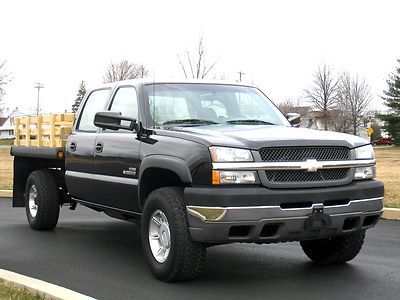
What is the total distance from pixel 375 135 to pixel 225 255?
91.0 m

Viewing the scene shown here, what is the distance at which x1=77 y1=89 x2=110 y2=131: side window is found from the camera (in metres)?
6.66

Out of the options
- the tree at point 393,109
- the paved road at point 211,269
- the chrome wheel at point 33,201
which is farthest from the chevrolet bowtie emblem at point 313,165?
the tree at point 393,109

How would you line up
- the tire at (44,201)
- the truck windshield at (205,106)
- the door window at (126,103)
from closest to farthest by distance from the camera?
1. the truck windshield at (205,106)
2. the door window at (126,103)
3. the tire at (44,201)

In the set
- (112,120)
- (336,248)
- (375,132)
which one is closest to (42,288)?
(112,120)

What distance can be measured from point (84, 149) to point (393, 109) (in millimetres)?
59879

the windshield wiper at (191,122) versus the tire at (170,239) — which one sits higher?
the windshield wiper at (191,122)

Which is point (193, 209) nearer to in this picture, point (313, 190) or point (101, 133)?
point (313, 190)

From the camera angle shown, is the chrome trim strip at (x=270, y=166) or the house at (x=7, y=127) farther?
the house at (x=7, y=127)

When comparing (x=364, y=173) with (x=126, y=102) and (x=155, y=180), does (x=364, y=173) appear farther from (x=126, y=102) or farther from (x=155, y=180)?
(x=126, y=102)

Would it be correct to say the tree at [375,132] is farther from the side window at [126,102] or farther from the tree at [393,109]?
the side window at [126,102]

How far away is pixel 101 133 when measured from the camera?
20.4ft

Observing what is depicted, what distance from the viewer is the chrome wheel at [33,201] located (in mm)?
7909

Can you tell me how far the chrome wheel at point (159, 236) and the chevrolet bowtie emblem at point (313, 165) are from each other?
130cm

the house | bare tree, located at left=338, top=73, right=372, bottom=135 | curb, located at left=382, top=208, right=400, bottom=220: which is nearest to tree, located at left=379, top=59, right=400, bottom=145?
bare tree, located at left=338, top=73, right=372, bottom=135
